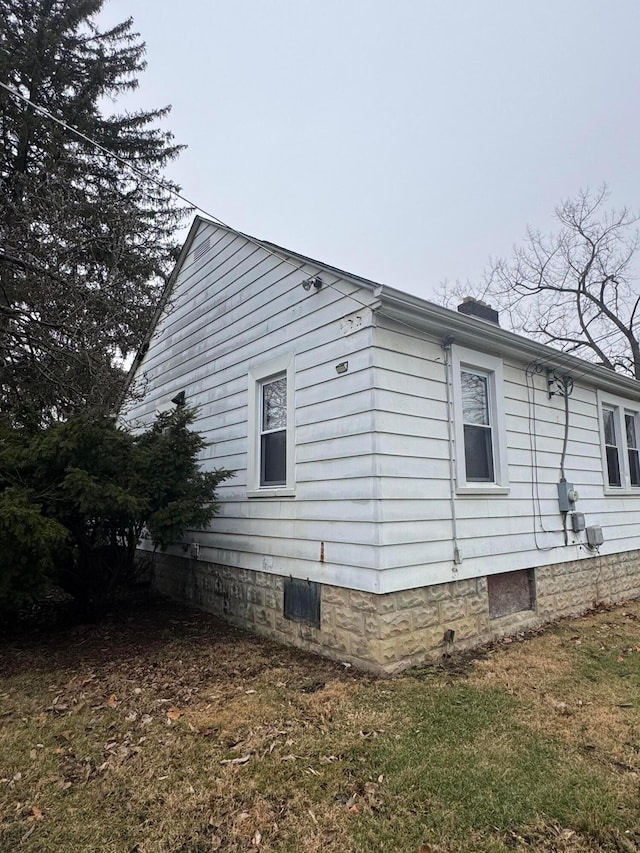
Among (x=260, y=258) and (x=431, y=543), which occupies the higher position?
(x=260, y=258)

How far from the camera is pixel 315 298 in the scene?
18.1ft

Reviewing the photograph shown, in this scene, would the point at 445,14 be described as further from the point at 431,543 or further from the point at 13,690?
the point at 13,690

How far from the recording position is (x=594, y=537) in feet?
23.1

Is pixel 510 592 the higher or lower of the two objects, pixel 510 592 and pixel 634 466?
the lower

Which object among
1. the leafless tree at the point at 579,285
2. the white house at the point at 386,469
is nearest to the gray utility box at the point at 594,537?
the white house at the point at 386,469

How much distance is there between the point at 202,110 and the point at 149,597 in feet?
31.9

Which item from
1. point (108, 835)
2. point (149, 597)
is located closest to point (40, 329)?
point (149, 597)

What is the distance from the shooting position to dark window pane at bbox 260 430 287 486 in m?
5.91

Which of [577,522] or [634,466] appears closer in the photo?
[577,522]

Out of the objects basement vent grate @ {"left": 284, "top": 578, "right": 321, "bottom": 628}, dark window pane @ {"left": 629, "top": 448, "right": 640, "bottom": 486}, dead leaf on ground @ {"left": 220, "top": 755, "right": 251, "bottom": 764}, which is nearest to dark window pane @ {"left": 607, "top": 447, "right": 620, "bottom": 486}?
dark window pane @ {"left": 629, "top": 448, "right": 640, "bottom": 486}

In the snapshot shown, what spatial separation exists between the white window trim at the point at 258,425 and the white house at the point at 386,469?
Answer: 0.02 m

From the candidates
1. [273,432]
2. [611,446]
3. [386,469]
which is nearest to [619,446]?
[611,446]

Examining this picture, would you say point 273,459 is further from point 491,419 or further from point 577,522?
point 577,522

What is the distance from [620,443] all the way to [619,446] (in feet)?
0.20
